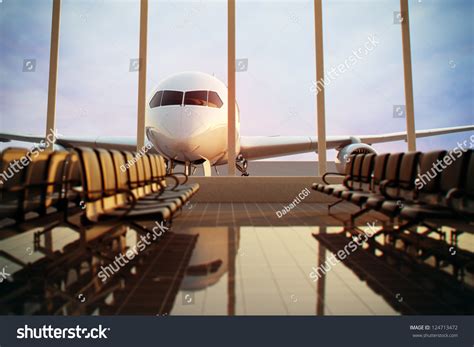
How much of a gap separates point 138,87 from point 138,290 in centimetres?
525

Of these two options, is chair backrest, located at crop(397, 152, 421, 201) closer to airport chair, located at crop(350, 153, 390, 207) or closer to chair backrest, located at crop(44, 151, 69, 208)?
airport chair, located at crop(350, 153, 390, 207)

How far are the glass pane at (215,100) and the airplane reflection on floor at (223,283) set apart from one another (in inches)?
176

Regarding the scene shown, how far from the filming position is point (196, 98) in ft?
23.0

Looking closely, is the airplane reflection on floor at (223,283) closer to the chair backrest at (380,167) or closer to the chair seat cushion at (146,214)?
the chair seat cushion at (146,214)

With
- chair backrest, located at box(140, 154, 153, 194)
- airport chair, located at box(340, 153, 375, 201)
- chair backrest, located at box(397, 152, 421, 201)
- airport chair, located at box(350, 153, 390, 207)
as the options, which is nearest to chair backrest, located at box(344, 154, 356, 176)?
airport chair, located at box(340, 153, 375, 201)

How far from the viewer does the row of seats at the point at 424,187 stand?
8.64 feet

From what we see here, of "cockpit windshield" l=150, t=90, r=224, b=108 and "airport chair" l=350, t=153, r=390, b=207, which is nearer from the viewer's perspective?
"airport chair" l=350, t=153, r=390, b=207

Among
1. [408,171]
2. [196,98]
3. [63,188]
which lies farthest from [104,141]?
[408,171]

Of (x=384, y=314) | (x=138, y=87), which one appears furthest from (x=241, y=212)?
(x=384, y=314)

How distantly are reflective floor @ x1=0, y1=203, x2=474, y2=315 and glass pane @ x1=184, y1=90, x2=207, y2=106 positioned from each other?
3895mm

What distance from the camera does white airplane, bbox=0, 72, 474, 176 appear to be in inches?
256

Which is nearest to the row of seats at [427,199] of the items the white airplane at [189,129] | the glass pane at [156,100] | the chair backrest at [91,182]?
the chair backrest at [91,182]

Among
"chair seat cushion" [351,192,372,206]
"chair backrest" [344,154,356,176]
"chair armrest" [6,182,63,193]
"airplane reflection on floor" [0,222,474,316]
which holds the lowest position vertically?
"airplane reflection on floor" [0,222,474,316]

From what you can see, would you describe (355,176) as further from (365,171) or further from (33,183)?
(33,183)
